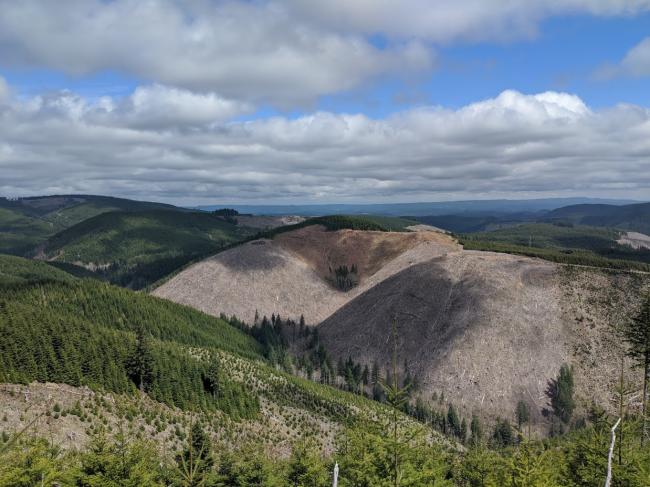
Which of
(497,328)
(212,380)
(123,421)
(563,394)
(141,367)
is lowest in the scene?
(563,394)

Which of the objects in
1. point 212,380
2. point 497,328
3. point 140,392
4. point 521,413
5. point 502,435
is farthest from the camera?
point 497,328

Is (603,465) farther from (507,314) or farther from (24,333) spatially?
(507,314)

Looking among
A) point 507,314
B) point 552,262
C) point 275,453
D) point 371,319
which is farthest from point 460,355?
point 275,453

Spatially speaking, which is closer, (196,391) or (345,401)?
(196,391)

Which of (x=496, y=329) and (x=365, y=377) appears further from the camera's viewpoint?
(x=365, y=377)

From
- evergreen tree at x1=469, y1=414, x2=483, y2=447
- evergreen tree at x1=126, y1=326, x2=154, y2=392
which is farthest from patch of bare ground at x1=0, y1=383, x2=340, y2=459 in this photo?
evergreen tree at x1=469, y1=414, x2=483, y2=447

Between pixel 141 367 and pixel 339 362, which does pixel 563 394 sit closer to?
pixel 339 362

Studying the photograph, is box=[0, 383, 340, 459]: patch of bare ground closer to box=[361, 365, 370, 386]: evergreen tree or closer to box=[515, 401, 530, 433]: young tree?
box=[515, 401, 530, 433]: young tree

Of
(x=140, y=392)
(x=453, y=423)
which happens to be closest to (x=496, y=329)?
(x=453, y=423)
